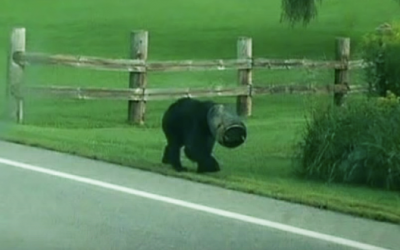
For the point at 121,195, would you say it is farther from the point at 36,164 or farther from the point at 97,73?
the point at 97,73

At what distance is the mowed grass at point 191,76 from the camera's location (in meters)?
13.7

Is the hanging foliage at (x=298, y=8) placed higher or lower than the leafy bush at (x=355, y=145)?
higher

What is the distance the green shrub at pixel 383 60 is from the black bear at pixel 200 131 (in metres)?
3.26

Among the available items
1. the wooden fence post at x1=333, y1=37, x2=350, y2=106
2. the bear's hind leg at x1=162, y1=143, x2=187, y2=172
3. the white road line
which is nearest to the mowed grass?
the bear's hind leg at x1=162, y1=143, x2=187, y2=172

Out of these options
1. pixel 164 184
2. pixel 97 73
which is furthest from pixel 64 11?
pixel 164 184

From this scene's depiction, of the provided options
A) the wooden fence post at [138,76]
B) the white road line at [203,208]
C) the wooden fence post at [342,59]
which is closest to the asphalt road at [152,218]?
the white road line at [203,208]

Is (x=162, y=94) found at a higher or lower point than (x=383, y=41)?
lower

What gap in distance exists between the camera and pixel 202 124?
45.3 feet

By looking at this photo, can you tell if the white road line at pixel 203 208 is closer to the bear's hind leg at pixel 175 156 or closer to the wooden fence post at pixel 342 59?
the bear's hind leg at pixel 175 156

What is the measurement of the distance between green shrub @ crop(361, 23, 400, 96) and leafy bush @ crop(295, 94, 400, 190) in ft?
3.81

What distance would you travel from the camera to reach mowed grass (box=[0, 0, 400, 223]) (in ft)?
45.1

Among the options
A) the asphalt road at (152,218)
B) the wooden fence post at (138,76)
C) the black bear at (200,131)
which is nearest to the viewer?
the asphalt road at (152,218)

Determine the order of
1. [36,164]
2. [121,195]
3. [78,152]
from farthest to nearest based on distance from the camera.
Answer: [78,152]
[36,164]
[121,195]

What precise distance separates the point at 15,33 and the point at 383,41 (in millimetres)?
6611
